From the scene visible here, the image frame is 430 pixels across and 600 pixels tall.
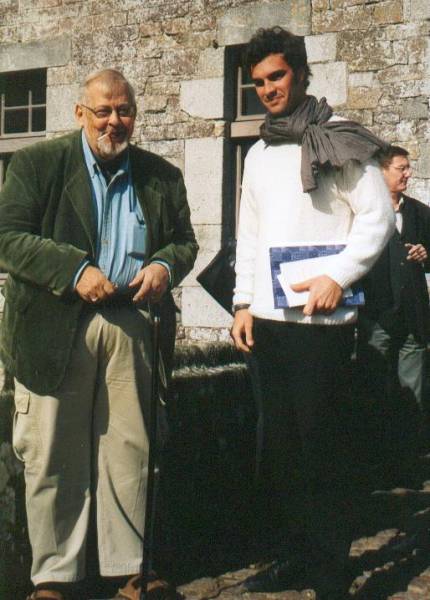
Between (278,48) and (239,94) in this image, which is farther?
(239,94)

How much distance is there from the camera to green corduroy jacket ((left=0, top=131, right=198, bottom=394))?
3.29m

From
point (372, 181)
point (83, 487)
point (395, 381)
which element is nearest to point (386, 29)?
point (395, 381)

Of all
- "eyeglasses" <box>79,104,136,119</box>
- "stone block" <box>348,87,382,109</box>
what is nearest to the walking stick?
"eyeglasses" <box>79,104,136,119</box>

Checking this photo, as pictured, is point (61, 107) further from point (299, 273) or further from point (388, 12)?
point (299, 273)

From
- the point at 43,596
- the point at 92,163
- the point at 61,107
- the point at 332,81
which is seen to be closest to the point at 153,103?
the point at 61,107

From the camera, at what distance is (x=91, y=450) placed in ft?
11.4

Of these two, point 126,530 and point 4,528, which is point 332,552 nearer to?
point 126,530

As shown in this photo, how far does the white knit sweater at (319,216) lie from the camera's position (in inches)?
123

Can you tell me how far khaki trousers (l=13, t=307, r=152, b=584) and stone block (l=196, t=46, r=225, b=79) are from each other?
511 centimetres

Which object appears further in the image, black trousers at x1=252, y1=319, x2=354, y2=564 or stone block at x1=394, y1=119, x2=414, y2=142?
stone block at x1=394, y1=119, x2=414, y2=142

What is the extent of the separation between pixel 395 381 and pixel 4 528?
3.18m

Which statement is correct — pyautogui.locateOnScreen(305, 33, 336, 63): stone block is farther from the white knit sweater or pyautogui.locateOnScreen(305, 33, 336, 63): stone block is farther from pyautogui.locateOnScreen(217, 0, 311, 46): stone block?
the white knit sweater

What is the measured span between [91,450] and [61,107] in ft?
19.5

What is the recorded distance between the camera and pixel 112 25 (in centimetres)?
866
